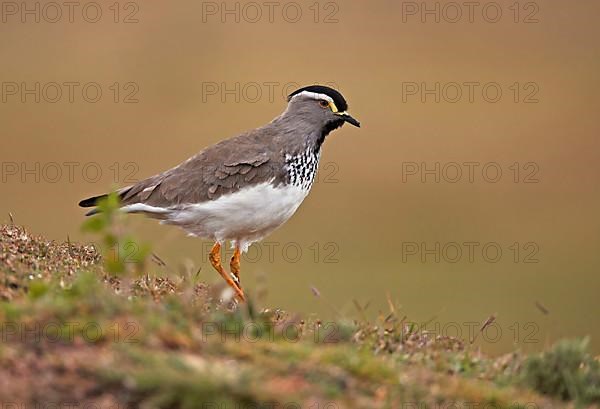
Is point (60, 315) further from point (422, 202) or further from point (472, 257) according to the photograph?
point (422, 202)

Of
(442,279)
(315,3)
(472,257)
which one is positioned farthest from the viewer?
(315,3)

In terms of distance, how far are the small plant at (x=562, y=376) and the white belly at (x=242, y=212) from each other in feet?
12.0

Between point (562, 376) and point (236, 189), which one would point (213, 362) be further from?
point (236, 189)

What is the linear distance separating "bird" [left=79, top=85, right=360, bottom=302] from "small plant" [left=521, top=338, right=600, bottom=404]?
3.61 metres

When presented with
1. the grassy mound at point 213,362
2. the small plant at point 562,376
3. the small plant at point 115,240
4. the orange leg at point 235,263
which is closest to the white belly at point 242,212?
the orange leg at point 235,263

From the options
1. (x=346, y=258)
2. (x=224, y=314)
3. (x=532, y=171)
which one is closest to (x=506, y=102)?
(x=532, y=171)

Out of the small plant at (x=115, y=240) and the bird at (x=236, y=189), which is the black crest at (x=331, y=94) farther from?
the small plant at (x=115, y=240)

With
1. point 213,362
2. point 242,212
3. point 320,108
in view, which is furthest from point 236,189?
point 213,362

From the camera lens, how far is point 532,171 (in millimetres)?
34062

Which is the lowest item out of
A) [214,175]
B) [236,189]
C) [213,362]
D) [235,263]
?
[235,263]

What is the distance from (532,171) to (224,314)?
88.7 ft

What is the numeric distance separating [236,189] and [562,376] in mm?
4173

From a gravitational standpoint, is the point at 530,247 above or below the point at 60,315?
below

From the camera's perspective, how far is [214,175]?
11352 mm
